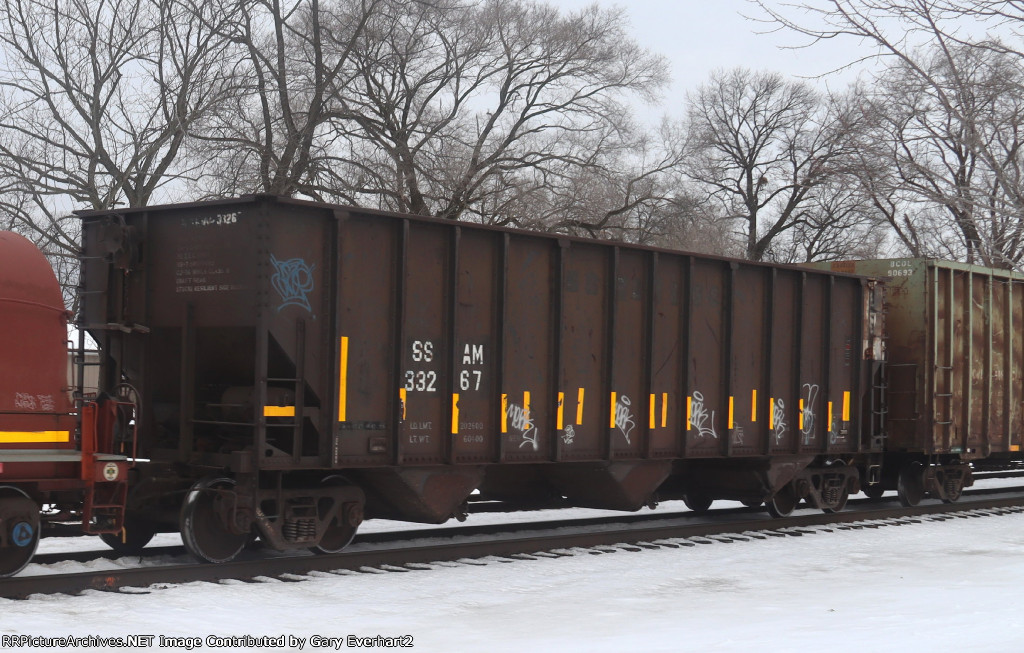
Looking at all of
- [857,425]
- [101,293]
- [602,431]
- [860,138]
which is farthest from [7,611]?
[857,425]

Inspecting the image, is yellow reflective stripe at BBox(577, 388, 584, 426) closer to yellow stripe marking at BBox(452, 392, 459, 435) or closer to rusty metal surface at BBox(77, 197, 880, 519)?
rusty metal surface at BBox(77, 197, 880, 519)

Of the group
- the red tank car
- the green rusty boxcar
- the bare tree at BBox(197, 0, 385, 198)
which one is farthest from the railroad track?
the bare tree at BBox(197, 0, 385, 198)

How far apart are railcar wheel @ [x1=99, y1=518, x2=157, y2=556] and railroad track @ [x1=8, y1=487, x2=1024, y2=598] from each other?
148mm

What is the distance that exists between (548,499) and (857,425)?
17.6ft

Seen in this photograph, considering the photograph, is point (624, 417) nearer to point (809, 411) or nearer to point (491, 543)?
point (491, 543)

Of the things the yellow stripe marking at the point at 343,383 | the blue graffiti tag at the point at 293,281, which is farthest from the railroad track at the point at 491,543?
the blue graffiti tag at the point at 293,281

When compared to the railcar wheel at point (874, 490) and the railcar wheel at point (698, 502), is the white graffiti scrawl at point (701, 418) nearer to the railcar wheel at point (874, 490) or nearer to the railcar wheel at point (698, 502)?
the railcar wheel at point (698, 502)

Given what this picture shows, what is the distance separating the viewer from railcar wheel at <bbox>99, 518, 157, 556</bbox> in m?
11.3

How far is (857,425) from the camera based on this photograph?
16359 millimetres

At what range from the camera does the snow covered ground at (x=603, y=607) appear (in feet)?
25.3

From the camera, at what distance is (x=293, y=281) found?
34.3 ft

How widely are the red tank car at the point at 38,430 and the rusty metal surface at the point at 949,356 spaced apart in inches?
480

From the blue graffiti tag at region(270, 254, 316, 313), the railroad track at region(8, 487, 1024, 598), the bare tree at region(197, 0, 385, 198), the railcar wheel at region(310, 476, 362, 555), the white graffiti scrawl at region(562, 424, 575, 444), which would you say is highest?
the bare tree at region(197, 0, 385, 198)

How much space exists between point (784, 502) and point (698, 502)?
51.4 inches
